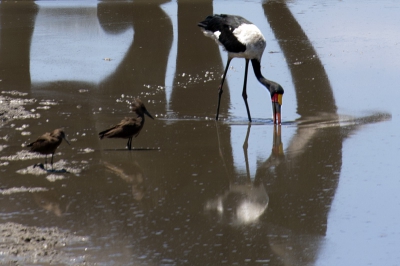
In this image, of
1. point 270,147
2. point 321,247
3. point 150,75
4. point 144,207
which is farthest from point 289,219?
point 150,75

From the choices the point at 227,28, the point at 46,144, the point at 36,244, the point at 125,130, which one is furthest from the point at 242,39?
the point at 36,244

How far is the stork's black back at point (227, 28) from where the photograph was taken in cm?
866

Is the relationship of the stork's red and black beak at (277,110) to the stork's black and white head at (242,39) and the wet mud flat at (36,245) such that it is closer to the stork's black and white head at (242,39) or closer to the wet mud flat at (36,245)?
the stork's black and white head at (242,39)

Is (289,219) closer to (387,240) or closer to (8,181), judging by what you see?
(387,240)

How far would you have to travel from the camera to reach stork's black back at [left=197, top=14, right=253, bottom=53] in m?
8.66

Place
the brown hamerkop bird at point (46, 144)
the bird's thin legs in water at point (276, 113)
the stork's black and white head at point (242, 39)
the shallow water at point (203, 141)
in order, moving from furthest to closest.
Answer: the stork's black and white head at point (242, 39) → the bird's thin legs in water at point (276, 113) → the brown hamerkop bird at point (46, 144) → the shallow water at point (203, 141)

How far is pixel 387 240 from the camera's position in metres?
4.79

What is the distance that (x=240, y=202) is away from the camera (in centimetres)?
554

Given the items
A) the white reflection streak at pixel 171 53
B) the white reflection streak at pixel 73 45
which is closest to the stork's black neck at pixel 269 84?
the white reflection streak at pixel 171 53

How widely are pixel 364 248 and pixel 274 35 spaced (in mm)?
7343

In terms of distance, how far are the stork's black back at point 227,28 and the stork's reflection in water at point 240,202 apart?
256 cm

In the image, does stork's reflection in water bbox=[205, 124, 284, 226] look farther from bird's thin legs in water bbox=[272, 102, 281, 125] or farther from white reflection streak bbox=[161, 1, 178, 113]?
white reflection streak bbox=[161, 1, 178, 113]

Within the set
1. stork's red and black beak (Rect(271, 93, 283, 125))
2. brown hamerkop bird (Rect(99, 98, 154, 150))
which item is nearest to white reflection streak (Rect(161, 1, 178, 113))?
stork's red and black beak (Rect(271, 93, 283, 125))

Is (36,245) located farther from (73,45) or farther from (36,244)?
(73,45)
